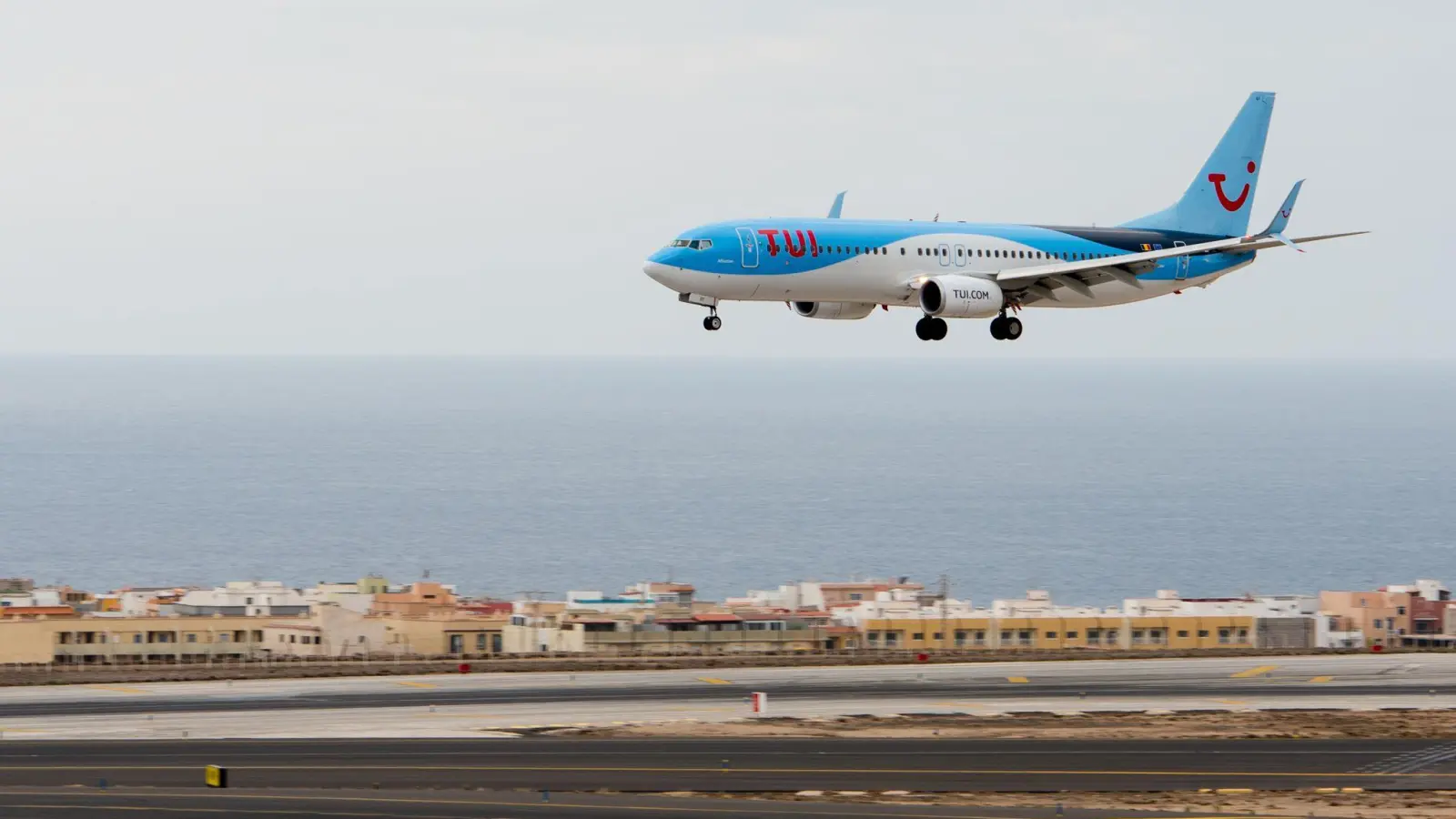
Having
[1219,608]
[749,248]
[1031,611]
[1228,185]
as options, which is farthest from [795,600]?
[749,248]

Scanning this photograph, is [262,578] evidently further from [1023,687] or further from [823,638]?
[1023,687]

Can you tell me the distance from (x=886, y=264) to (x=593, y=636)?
142 feet

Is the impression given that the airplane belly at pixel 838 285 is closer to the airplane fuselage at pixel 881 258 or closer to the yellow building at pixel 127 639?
the airplane fuselage at pixel 881 258

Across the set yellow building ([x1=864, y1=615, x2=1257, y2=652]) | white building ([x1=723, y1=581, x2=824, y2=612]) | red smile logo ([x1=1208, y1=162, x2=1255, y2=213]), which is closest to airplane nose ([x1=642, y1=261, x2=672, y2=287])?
red smile logo ([x1=1208, y1=162, x2=1255, y2=213])

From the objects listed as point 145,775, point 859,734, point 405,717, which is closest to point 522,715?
point 405,717

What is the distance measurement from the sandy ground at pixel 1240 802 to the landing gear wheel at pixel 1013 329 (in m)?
30.2

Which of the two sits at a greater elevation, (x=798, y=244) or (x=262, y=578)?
(x=798, y=244)

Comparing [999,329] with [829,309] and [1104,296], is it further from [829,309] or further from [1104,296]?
[829,309]

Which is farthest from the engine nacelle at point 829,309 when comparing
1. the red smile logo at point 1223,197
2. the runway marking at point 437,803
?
the runway marking at point 437,803

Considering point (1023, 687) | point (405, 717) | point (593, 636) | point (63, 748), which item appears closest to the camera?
point (63, 748)

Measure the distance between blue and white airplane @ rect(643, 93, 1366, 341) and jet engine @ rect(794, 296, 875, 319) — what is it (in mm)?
47

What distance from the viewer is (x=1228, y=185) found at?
78438 mm

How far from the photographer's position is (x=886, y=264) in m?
63.2

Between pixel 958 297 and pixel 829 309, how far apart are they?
4784 millimetres
